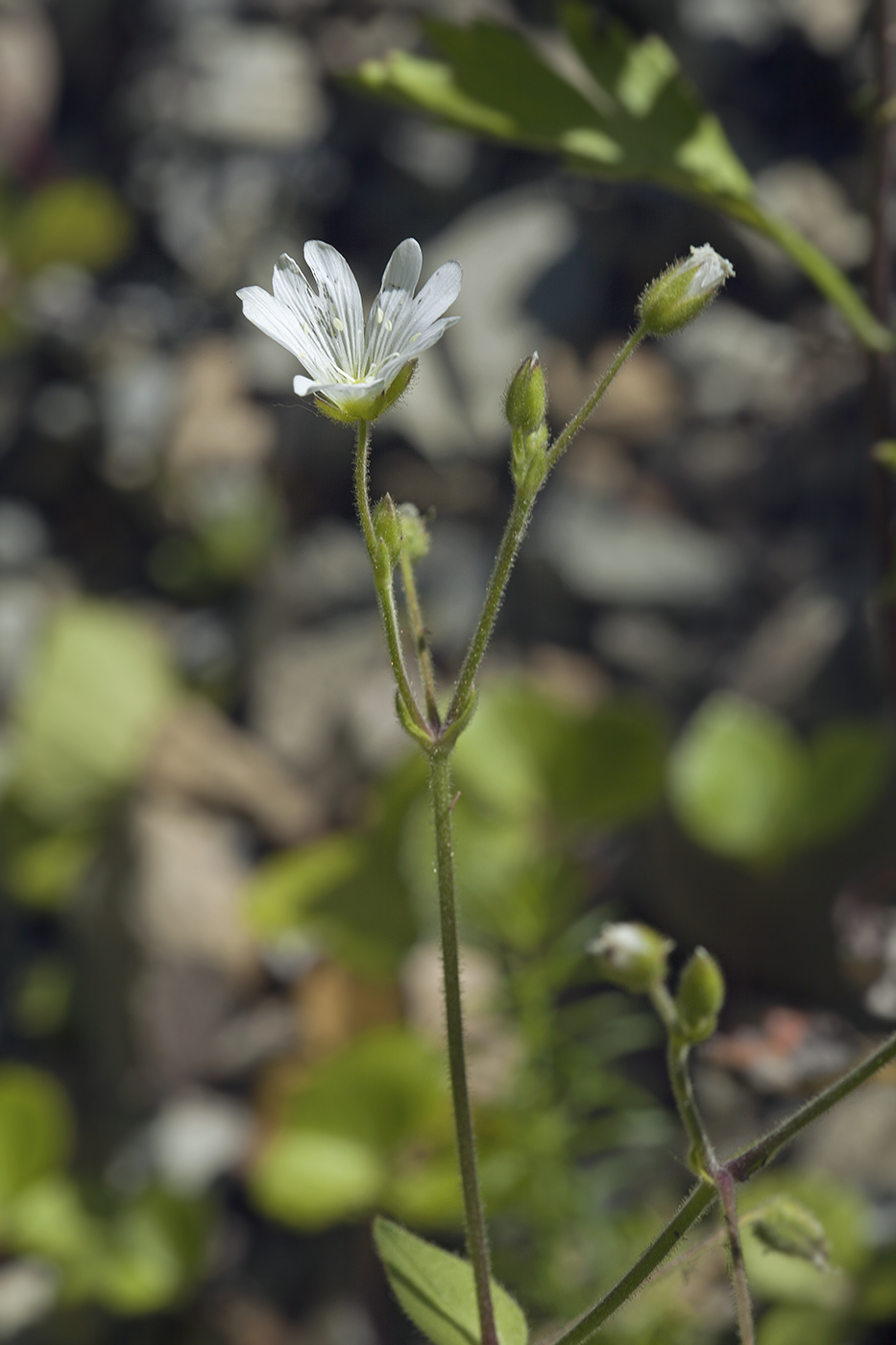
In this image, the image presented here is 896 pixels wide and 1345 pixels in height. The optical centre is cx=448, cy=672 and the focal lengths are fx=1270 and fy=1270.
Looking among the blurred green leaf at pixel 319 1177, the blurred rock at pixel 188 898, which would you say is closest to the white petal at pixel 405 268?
the blurred green leaf at pixel 319 1177

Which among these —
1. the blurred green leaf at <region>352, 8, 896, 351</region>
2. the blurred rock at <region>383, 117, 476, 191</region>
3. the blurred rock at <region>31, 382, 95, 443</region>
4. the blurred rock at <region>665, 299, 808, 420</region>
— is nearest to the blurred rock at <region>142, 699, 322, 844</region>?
the blurred rock at <region>31, 382, 95, 443</region>

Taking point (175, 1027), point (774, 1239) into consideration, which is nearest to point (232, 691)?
point (175, 1027)

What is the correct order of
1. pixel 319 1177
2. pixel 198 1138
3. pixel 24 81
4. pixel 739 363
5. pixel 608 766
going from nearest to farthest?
pixel 319 1177 < pixel 608 766 < pixel 198 1138 < pixel 739 363 < pixel 24 81

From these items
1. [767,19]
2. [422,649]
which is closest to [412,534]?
[422,649]

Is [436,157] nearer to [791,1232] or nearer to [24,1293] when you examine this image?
[24,1293]

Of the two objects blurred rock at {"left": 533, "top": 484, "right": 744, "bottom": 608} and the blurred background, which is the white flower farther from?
blurred rock at {"left": 533, "top": 484, "right": 744, "bottom": 608}

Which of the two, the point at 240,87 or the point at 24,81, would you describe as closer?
the point at 240,87
